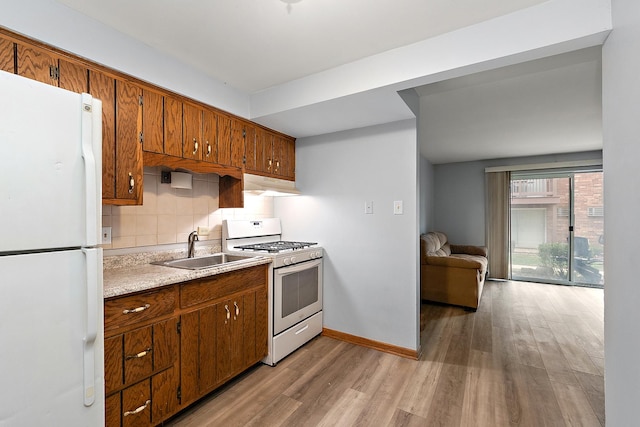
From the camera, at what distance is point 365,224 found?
294 cm

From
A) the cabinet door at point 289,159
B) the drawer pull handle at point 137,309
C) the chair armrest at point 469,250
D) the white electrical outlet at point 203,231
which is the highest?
the cabinet door at point 289,159

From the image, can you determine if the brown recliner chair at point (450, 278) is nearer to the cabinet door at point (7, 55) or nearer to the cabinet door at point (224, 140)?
the cabinet door at point (224, 140)

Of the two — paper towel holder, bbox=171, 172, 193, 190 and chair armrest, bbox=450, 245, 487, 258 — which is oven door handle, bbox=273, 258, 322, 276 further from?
chair armrest, bbox=450, 245, 487, 258

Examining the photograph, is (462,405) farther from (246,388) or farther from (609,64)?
(609,64)

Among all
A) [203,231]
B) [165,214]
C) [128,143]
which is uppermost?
[128,143]

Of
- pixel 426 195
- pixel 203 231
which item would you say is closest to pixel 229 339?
pixel 203 231

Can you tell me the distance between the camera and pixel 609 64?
1468 millimetres

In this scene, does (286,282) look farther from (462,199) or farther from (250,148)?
(462,199)

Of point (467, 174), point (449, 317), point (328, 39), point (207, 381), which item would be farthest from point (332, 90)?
point (467, 174)

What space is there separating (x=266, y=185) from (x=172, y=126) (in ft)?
3.11

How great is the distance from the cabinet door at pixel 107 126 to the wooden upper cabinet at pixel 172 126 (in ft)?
1.10

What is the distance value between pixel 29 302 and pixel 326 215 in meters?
2.41

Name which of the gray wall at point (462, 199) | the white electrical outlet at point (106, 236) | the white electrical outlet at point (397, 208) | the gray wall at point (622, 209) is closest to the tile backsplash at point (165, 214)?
the white electrical outlet at point (106, 236)

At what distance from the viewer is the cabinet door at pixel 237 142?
8.48 ft
